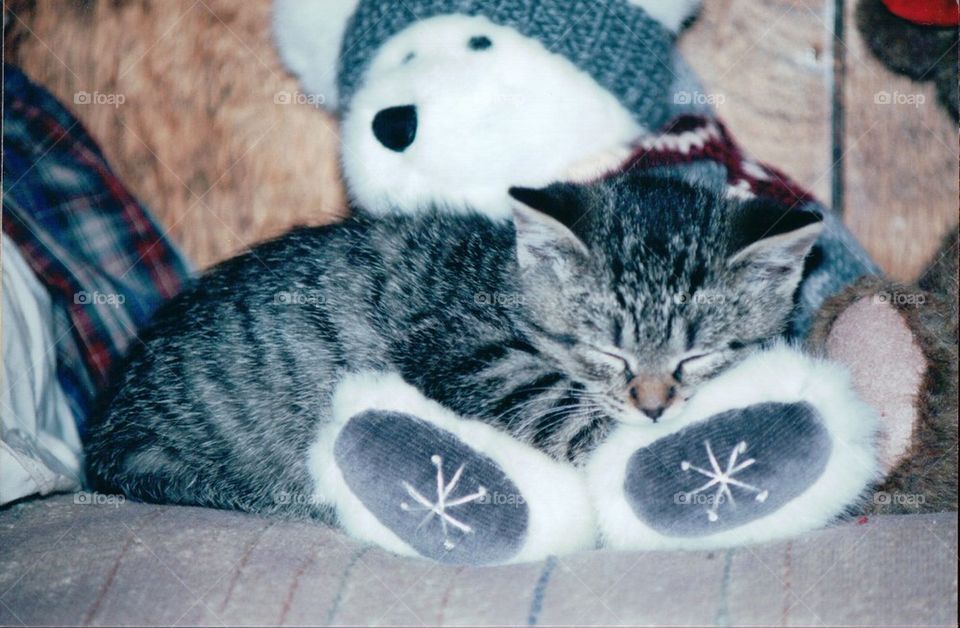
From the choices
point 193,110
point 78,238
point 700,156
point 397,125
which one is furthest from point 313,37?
point 700,156

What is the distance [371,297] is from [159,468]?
16.6 inches

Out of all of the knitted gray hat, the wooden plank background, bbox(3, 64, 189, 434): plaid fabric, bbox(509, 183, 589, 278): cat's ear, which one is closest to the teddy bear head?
the knitted gray hat

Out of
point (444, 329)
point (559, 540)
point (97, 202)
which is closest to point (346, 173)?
point (444, 329)

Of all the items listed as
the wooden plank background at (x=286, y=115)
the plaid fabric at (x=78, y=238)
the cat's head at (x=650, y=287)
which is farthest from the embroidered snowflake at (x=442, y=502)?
the wooden plank background at (x=286, y=115)

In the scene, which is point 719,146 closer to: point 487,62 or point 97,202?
point 487,62

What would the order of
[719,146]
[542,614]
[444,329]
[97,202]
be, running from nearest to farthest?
[542,614]
[444,329]
[719,146]
[97,202]

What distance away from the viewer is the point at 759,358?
1.11 m

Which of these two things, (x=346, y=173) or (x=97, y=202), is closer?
(x=346, y=173)

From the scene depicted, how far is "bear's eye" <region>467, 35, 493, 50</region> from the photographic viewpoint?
138cm

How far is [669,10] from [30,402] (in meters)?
1.27

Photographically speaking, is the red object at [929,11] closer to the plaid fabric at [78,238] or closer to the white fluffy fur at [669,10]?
the white fluffy fur at [669,10]

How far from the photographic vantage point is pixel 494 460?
1.08 m

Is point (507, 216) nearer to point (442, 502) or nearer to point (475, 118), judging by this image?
point (475, 118)

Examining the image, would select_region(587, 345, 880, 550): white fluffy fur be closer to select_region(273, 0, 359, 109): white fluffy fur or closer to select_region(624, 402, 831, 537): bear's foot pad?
select_region(624, 402, 831, 537): bear's foot pad
